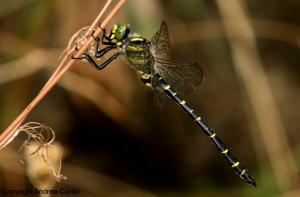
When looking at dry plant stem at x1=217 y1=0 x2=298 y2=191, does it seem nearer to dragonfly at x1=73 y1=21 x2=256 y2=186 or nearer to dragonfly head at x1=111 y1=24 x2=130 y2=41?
dragonfly at x1=73 y1=21 x2=256 y2=186

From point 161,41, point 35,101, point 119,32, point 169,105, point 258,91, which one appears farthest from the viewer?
point 169,105

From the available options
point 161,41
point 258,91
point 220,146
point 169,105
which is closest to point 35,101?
point 161,41

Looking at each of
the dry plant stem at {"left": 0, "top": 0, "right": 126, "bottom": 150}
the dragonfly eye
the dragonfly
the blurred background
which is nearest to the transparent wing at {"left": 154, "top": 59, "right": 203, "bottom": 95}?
the dragonfly

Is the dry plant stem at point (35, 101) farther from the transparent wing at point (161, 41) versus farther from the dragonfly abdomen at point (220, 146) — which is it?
the dragonfly abdomen at point (220, 146)

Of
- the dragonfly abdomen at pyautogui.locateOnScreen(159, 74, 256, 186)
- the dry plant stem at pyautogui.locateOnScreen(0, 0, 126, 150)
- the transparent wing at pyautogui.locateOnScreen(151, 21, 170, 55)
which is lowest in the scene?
the dry plant stem at pyautogui.locateOnScreen(0, 0, 126, 150)

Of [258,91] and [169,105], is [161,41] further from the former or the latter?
[169,105]

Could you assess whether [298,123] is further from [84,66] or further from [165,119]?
[84,66]

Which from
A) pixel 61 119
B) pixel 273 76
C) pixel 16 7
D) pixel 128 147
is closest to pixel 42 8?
pixel 16 7
